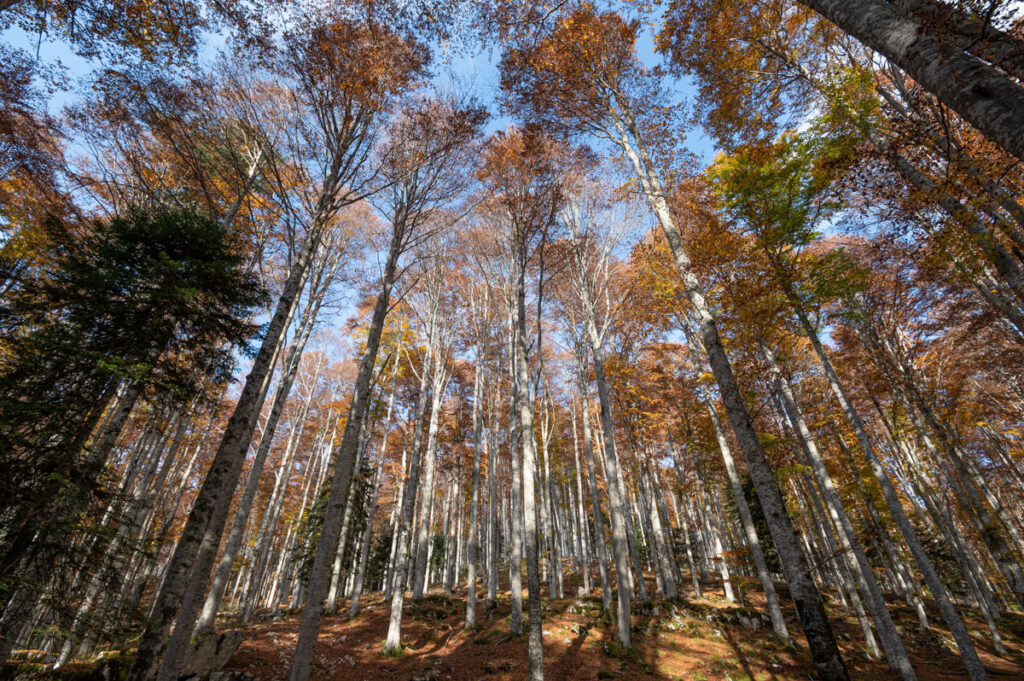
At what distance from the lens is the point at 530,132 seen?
31.2ft

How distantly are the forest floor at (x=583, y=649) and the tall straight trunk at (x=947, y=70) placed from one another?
9.79m

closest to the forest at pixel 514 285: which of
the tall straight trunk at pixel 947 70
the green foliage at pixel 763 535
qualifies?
the tall straight trunk at pixel 947 70

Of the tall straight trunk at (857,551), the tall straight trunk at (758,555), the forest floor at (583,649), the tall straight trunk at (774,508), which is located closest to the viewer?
the tall straight trunk at (774,508)

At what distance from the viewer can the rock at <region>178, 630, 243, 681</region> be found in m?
6.10

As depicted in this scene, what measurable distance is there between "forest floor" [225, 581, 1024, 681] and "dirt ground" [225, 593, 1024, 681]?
0.10ft

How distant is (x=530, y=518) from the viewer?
801 cm

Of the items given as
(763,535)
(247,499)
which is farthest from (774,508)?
(763,535)

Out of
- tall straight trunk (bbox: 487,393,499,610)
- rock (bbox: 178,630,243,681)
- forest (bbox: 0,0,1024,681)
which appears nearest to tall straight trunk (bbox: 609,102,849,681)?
forest (bbox: 0,0,1024,681)

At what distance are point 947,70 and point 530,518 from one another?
869cm

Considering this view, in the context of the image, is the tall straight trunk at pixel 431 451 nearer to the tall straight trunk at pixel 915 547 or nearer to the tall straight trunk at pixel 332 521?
the tall straight trunk at pixel 332 521

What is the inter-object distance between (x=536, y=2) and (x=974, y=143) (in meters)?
9.01

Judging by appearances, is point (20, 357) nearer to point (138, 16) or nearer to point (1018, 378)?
point (138, 16)

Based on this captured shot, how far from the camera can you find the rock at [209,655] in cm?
610

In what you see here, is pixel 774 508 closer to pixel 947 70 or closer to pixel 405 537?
pixel 947 70
